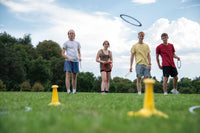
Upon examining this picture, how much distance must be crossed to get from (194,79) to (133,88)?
73.9 ft

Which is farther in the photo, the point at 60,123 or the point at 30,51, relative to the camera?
the point at 30,51

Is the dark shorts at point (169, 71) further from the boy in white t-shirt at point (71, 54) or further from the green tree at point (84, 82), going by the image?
the green tree at point (84, 82)

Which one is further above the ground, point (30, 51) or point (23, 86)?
point (30, 51)

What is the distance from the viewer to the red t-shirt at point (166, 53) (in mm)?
7695

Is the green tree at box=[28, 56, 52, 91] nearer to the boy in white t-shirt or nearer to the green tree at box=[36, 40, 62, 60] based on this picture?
the green tree at box=[36, 40, 62, 60]

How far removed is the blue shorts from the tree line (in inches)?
944

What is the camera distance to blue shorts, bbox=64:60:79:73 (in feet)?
24.9

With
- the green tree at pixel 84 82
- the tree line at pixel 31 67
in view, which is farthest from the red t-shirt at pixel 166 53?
the green tree at pixel 84 82

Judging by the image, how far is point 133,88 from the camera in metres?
72.4

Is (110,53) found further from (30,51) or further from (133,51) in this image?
(30,51)

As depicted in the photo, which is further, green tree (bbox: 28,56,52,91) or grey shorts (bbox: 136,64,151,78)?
green tree (bbox: 28,56,52,91)

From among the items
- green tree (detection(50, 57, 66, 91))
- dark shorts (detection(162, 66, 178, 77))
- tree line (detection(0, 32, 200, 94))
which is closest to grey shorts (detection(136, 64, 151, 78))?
dark shorts (detection(162, 66, 178, 77))

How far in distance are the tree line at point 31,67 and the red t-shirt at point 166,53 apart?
25.9 m

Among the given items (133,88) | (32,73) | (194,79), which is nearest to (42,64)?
(32,73)
